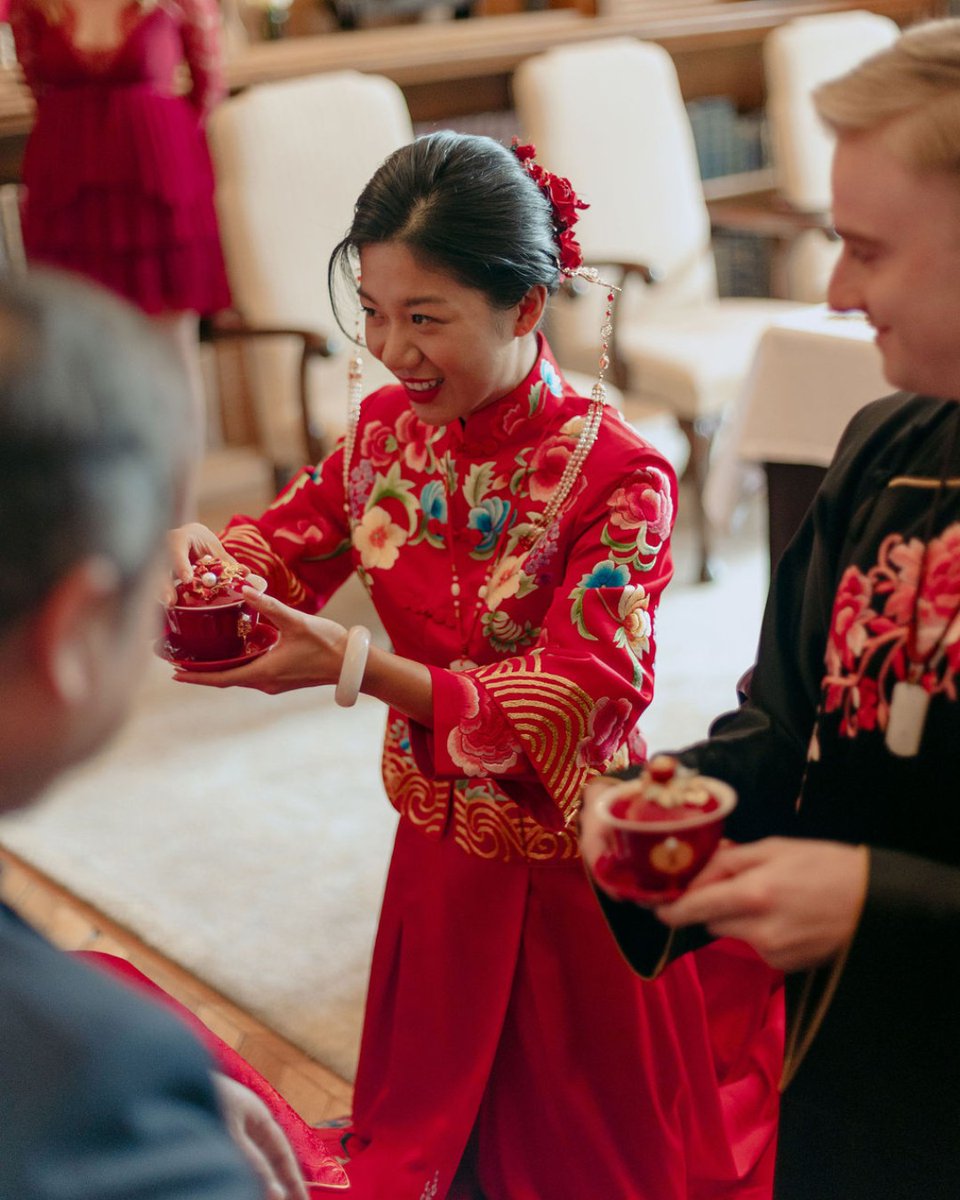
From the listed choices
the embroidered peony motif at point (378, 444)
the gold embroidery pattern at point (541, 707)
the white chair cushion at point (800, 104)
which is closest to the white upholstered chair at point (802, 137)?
the white chair cushion at point (800, 104)

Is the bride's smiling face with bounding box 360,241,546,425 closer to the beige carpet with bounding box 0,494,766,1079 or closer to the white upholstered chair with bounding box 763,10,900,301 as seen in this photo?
the beige carpet with bounding box 0,494,766,1079

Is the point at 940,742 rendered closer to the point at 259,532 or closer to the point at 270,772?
the point at 259,532

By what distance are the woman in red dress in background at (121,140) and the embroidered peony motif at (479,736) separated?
244cm

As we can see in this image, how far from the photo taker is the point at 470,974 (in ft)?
5.77

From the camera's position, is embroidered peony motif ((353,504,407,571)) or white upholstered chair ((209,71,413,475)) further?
white upholstered chair ((209,71,413,475))

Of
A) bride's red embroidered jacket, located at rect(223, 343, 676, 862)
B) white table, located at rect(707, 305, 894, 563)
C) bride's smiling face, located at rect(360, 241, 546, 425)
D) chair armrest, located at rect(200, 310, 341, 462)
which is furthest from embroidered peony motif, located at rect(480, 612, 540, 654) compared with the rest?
chair armrest, located at rect(200, 310, 341, 462)

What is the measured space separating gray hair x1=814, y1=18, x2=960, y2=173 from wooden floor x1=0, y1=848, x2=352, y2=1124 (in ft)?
4.58

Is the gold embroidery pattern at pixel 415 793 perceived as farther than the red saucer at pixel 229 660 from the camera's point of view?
Yes

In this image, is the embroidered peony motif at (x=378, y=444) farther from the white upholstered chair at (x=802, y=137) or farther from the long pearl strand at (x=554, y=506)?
the white upholstered chair at (x=802, y=137)

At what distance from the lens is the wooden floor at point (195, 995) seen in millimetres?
2158

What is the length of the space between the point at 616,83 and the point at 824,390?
1663mm

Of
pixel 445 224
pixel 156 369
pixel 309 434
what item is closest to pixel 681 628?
pixel 309 434

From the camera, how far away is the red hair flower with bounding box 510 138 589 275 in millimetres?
1611

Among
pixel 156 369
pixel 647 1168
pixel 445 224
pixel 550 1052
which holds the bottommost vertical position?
pixel 647 1168
